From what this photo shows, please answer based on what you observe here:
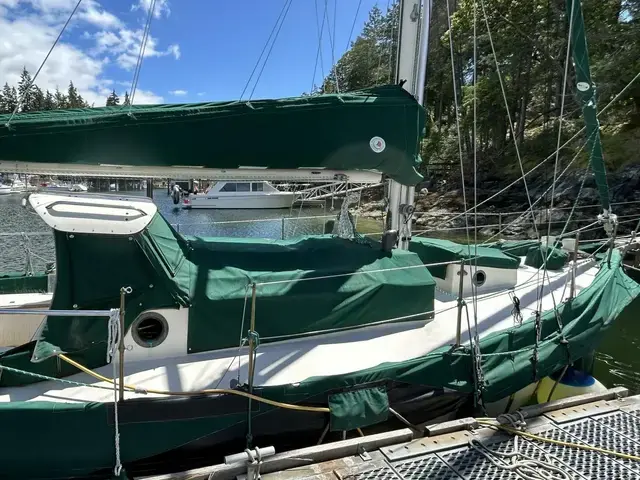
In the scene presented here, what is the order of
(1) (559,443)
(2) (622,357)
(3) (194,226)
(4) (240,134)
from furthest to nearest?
(3) (194,226) → (2) (622,357) → (4) (240,134) → (1) (559,443)

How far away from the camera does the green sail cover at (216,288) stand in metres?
3.83

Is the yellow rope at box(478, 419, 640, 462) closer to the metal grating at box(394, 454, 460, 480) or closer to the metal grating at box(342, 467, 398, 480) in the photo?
the metal grating at box(394, 454, 460, 480)

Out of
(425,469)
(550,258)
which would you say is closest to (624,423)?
(425,469)

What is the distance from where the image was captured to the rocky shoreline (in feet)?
56.7

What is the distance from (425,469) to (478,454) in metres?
0.55

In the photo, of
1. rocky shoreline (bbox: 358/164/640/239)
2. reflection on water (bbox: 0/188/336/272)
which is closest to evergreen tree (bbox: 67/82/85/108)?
reflection on water (bbox: 0/188/336/272)

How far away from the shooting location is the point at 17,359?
363cm

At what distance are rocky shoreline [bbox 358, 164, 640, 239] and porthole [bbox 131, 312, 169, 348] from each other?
761cm

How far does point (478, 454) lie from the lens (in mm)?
3904

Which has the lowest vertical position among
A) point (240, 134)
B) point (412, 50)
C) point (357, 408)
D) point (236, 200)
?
point (357, 408)

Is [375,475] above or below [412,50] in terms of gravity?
below

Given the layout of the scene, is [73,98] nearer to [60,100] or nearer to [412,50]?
[60,100]

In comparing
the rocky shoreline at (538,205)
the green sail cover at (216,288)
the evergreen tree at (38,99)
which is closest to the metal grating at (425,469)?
the green sail cover at (216,288)

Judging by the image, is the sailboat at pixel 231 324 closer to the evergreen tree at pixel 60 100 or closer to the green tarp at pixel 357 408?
the green tarp at pixel 357 408
